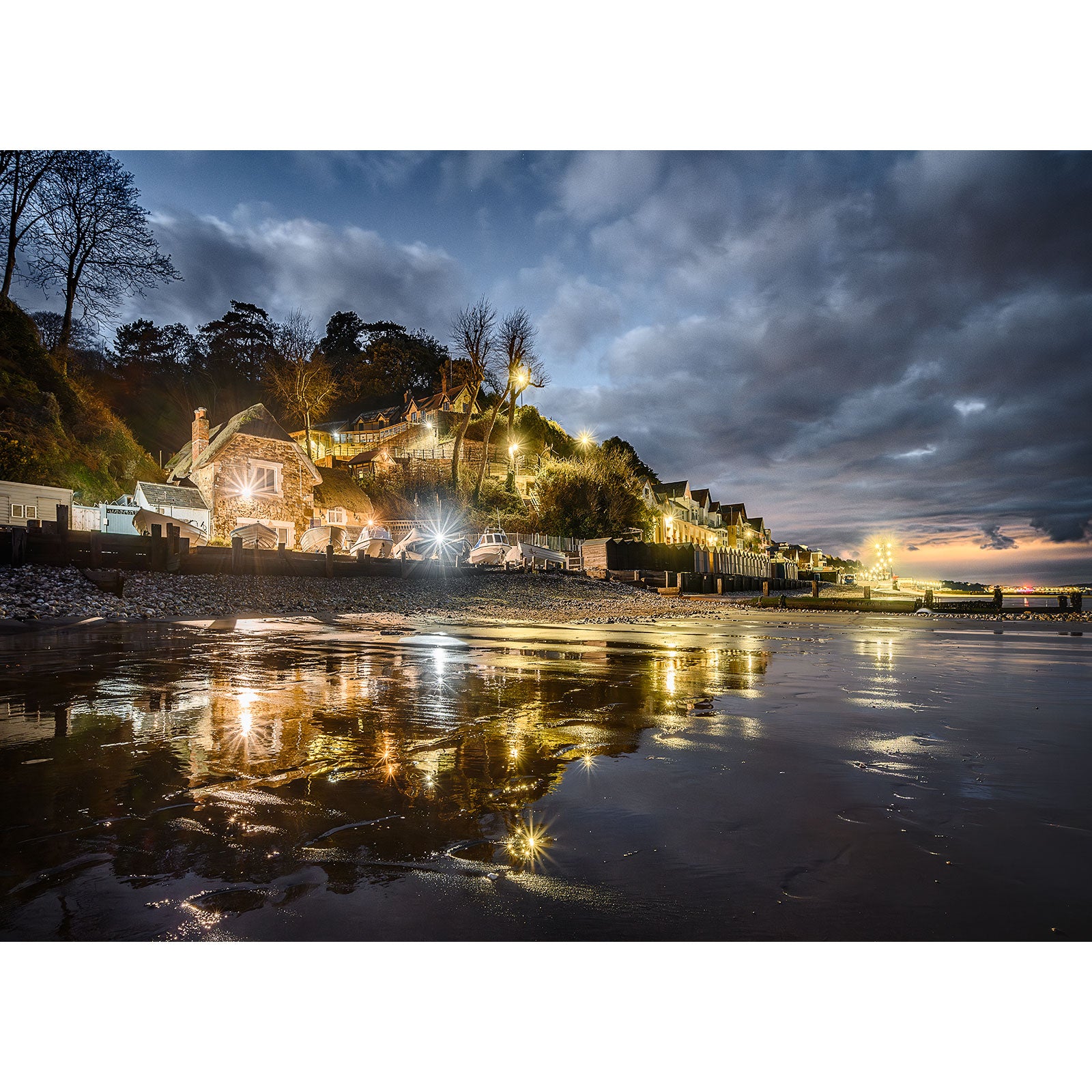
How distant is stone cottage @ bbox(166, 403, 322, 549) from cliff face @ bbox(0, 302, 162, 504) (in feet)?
16.4

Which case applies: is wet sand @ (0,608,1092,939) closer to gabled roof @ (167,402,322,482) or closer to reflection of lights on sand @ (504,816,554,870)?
reflection of lights on sand @ (504,816,554,870)

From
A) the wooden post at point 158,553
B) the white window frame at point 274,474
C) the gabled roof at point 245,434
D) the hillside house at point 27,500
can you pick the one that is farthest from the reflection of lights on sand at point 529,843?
the white window frame at point 274,474

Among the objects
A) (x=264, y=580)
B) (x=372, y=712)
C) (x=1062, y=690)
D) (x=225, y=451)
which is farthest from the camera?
(x=225, y=451)

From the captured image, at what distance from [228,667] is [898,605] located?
2546 cm

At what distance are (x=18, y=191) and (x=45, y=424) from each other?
30.5 ft

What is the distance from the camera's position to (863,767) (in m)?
3.45

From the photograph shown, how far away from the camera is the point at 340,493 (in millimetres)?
48438

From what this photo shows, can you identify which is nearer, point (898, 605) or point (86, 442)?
point (898, 605)

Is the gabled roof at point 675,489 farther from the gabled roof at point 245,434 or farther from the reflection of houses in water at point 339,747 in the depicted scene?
the reflection of houses in water at point 339,747

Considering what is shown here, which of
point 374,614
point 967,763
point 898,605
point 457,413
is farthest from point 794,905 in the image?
point 457,413

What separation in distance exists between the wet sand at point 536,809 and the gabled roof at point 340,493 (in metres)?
41.9

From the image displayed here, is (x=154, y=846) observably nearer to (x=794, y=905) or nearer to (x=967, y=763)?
→ (x=794, y=905)

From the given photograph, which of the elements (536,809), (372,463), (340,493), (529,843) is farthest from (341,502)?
(529,843)

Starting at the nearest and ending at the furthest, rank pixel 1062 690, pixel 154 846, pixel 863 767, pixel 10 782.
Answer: pixel 154 846 < pixel 10 782 < pixel 863 767 < pixel 1062 690
